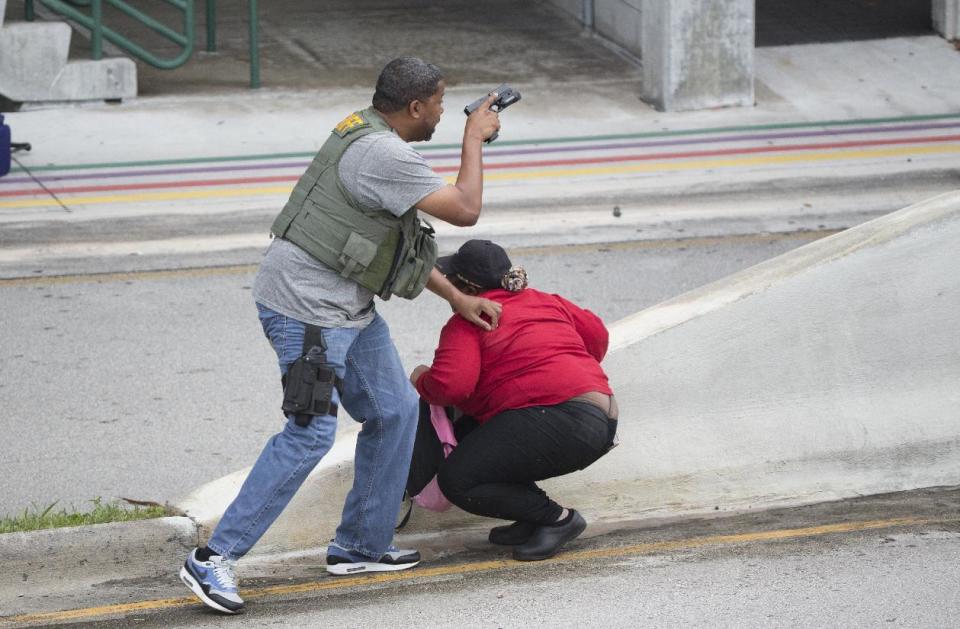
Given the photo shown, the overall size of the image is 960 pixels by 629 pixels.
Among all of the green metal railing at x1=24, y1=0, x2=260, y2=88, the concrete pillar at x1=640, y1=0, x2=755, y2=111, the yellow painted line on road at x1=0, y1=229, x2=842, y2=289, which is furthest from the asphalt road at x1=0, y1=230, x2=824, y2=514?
the green metal railing at x1=24, y1=0, x2=260, y2=88

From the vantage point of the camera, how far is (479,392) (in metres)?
5.09

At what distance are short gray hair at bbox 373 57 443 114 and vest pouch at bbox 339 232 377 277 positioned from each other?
0.43 meters

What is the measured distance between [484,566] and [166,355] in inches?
128

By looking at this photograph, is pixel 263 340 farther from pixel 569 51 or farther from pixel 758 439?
pixel 569 51

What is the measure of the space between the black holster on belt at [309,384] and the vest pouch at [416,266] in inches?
12.2

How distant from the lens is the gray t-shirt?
4.52 metres

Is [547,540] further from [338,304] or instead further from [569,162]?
[569,162]

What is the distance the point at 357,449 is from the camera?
4.93m

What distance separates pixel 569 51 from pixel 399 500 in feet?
40.4

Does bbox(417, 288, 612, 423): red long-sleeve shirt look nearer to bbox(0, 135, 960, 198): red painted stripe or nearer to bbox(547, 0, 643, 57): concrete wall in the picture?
bbox(0, 135, 960, 198): red painted stripe

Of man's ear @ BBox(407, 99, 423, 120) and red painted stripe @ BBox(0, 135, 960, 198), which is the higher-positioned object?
man's ear @ BBox(407, 99, 423, 120)

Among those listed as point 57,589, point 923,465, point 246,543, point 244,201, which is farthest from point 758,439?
point 244,201

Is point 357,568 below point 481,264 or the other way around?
below

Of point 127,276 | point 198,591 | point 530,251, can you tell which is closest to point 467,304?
point 198,591
